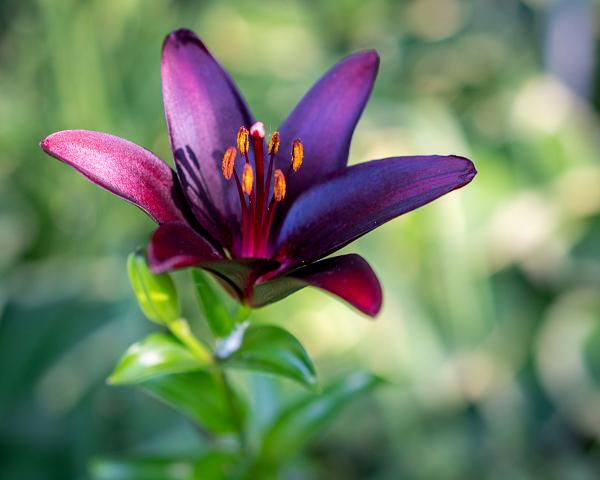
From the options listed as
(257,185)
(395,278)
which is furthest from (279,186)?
(395,278)

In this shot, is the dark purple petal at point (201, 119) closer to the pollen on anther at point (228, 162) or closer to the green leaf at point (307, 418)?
the pollen on anther at point (228, 162)

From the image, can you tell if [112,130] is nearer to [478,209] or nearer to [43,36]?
[43,36]

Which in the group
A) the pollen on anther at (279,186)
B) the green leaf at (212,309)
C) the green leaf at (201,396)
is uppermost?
the pollen on anther at (279,186)

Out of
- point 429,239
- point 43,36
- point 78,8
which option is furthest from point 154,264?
point 43,36

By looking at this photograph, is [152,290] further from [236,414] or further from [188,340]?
[236,414]

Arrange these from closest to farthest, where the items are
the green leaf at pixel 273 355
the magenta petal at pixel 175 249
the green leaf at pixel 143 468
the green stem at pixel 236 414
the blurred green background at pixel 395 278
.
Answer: the magenta petal at pixel 175 249, the green leaf at pixel 273 355, the green stem at pixel 236 414, the green leaf at pixel 143 468, the blurred green background at pixel 395 278

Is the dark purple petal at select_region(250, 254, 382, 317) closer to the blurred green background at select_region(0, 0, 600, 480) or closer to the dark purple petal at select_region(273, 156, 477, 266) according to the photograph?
the dark purple petal at select_region(273, 156, 477, 266)

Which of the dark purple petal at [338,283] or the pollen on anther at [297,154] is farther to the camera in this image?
the pollen on anther at [297,154]

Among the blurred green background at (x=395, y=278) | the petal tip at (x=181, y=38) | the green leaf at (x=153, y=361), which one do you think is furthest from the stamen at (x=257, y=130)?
the blurred green background at (x=395, y=278)
